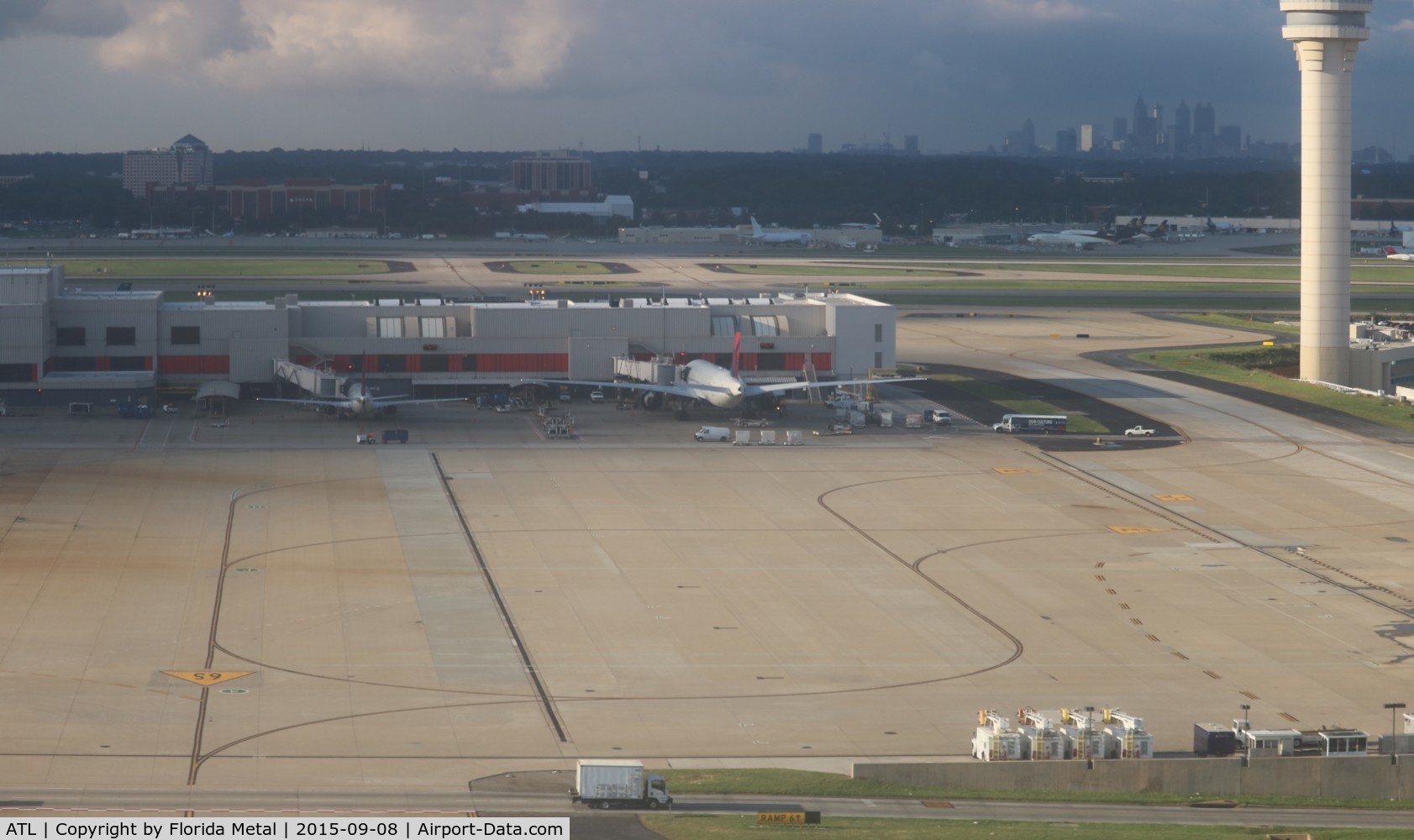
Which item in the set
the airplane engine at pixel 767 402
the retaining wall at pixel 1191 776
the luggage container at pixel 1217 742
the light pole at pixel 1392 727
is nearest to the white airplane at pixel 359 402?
the airplane engine at pixel 767 402

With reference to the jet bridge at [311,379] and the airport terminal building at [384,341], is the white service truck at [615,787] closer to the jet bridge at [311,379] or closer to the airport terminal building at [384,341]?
the jet bridge at [311,379]

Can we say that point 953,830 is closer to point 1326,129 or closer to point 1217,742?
point 1217,742

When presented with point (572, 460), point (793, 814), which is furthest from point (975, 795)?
point (572, 460)

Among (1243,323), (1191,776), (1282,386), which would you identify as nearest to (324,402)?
(1282,386)

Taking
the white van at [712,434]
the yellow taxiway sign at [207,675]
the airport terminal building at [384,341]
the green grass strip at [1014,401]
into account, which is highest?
the airport terminal building at [384,341]

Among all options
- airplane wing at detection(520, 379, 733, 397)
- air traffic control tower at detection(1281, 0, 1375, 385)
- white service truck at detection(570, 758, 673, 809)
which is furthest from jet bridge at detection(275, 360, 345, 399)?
white service truck at detection(570, 758, 673, 809)

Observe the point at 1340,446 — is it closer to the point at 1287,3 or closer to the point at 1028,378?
the point at 1028,378
